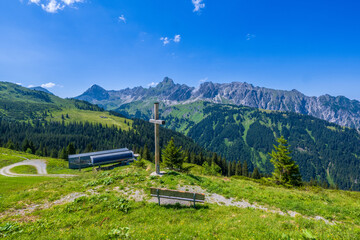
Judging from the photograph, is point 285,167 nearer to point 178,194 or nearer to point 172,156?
point 172,156

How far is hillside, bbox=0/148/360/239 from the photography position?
8416mm

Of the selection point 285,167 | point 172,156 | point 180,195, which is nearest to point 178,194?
point 180,195

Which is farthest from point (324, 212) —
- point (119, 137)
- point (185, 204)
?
point (119, 137)

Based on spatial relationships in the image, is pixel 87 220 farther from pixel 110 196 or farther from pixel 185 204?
pixel 185 204

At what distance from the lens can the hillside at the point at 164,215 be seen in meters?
8.42

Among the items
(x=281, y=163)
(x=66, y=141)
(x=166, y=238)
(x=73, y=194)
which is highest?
(x=166, y=238)

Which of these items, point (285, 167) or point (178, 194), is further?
point (285, 167)

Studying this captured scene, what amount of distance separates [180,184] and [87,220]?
9.37 metres

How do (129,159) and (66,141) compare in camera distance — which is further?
(66,141)

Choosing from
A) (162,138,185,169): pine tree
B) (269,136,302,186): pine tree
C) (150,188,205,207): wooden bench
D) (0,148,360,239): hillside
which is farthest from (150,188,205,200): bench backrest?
(162,138,185,169): pine tree

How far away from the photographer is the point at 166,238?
306 inches

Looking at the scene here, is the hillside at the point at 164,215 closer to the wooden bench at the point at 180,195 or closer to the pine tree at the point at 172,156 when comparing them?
the wooden bench at the point at 180,195

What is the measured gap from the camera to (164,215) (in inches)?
431

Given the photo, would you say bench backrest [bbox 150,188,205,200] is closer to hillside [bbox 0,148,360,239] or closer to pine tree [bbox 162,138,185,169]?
hillside [bbox 0,148,360,239]
